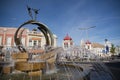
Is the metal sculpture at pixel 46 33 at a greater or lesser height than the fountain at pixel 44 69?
greater

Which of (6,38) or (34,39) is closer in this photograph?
(6,38)

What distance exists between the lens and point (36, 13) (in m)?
11.1

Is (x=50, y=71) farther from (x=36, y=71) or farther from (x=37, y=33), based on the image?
(x=37, y=33)

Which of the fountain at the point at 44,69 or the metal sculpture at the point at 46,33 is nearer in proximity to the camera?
the fountain at the point at 44,69

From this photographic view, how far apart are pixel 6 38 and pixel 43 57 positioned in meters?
28.9

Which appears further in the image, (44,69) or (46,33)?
(46,33)

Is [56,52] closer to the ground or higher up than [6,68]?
higher up

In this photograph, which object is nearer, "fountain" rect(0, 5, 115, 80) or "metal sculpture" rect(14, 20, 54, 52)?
"fountain" rect(0, 5, 115, 80)

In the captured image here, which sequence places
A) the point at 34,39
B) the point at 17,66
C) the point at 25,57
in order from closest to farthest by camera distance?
the point at 17,66
the point at 25,57
the point at 34,39

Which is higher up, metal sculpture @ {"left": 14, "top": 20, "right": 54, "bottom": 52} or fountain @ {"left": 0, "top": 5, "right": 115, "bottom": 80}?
metal sculpture @ {"left": 14, "top": 20, "right": 54, "bottom": 52}

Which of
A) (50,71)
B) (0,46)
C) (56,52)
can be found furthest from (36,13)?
(0,46)

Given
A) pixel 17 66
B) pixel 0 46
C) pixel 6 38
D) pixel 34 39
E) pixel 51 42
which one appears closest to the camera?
pixel 17 66

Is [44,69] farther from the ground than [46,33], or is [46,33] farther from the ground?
[46,33]

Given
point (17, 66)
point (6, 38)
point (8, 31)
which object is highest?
point (8, 31)
